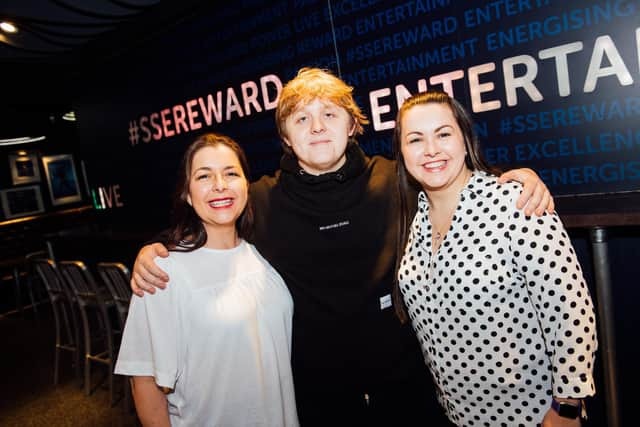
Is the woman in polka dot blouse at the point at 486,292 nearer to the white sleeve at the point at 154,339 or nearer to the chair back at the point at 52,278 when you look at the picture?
the white sleeve at the point at 154,339

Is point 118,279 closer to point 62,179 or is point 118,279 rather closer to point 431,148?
point 431,148

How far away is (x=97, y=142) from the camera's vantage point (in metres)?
5.48

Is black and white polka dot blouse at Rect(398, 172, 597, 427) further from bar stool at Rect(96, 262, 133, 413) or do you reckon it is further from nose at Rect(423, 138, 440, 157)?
bar stool at Rect(96, 262, 133, 413)

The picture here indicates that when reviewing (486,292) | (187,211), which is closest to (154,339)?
(187,211)

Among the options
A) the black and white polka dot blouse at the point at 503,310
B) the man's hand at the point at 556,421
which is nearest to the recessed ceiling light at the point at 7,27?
the black and white polka dot blouse at the point at 503,310

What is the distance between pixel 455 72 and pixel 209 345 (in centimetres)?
204

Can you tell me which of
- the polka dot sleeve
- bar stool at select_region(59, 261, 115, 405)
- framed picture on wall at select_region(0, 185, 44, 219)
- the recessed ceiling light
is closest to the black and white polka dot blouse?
the polka dot sleeve

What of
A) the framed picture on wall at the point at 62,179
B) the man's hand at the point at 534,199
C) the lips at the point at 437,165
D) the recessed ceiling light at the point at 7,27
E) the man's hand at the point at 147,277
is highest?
the recessed ceiling light at the point at 7,27

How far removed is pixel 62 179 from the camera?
378 inches

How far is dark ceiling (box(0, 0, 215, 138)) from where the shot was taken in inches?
150

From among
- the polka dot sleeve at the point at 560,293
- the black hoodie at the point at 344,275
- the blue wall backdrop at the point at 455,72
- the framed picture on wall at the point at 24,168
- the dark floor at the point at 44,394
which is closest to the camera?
the polka dot sleeve at the point at 560,293

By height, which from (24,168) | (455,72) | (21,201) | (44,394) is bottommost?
(44,394)

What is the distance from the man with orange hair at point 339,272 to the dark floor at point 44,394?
7.35 feet

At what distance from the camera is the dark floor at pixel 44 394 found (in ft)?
11.3
